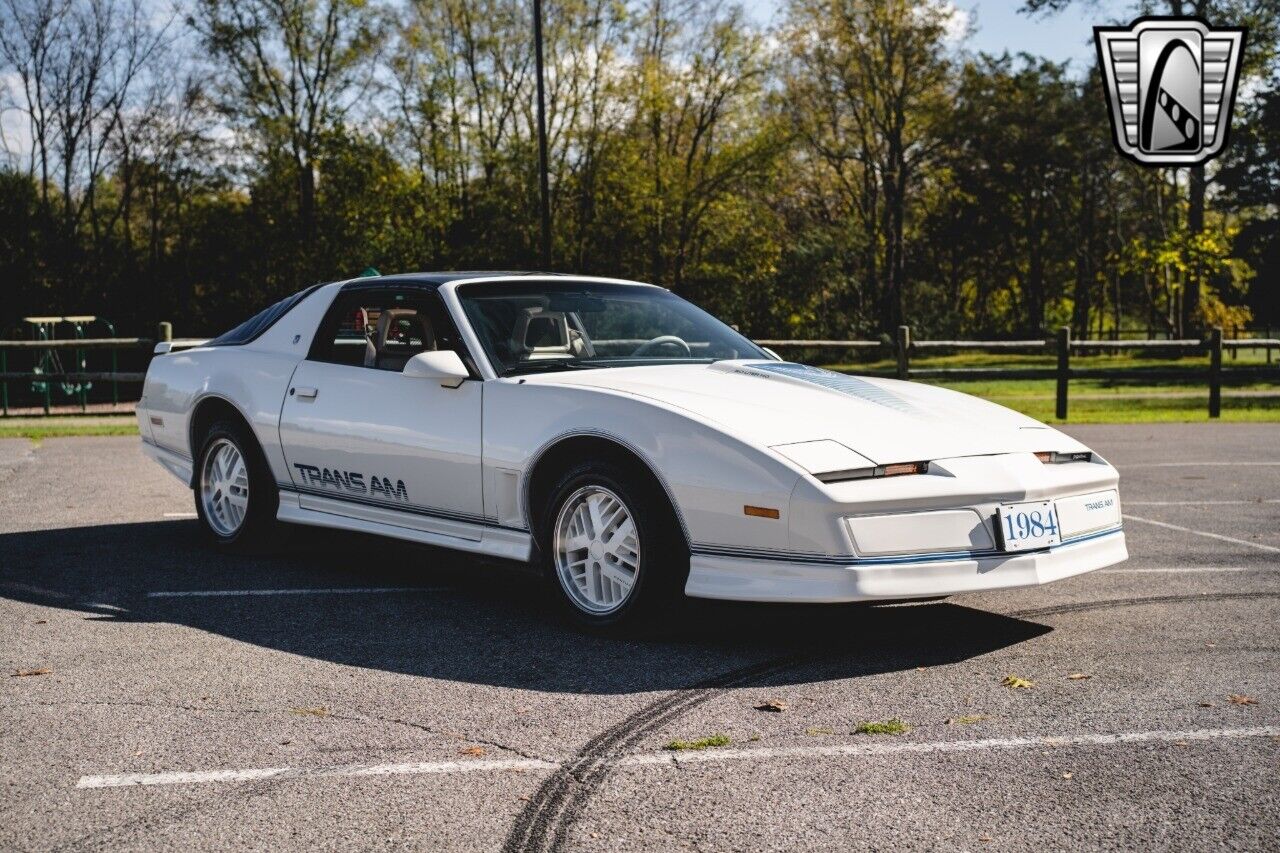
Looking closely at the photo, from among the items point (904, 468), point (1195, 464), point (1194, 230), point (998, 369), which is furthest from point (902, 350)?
point (1194, 230)

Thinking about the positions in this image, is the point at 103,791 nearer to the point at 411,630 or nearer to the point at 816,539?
the point at 411,630

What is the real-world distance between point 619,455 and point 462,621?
1062 mm

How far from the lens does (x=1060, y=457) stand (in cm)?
550

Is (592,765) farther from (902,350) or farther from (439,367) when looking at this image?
(902,350)

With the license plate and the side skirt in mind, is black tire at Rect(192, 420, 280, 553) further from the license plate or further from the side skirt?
the license plate

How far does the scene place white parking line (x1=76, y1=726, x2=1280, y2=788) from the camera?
3.69 m

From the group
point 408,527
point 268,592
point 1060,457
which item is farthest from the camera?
point 268,592

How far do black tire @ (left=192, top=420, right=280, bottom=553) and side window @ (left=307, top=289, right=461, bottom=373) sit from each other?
0.64 m

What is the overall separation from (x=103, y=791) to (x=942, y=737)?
7.60 feet

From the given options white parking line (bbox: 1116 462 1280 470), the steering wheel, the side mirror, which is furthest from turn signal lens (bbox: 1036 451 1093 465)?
white parking line (bbox: 1116 462 1280 470)

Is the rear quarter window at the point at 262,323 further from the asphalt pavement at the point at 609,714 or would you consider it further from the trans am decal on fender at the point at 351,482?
the asphalt pavement at the point at 609,714

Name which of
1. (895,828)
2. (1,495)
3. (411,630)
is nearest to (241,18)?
(1,495)

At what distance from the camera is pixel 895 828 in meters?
3.28

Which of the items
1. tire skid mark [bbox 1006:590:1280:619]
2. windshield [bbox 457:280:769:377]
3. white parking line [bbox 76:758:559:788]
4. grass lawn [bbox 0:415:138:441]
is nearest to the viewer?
white parking line [bbox 76:758:559:788]
